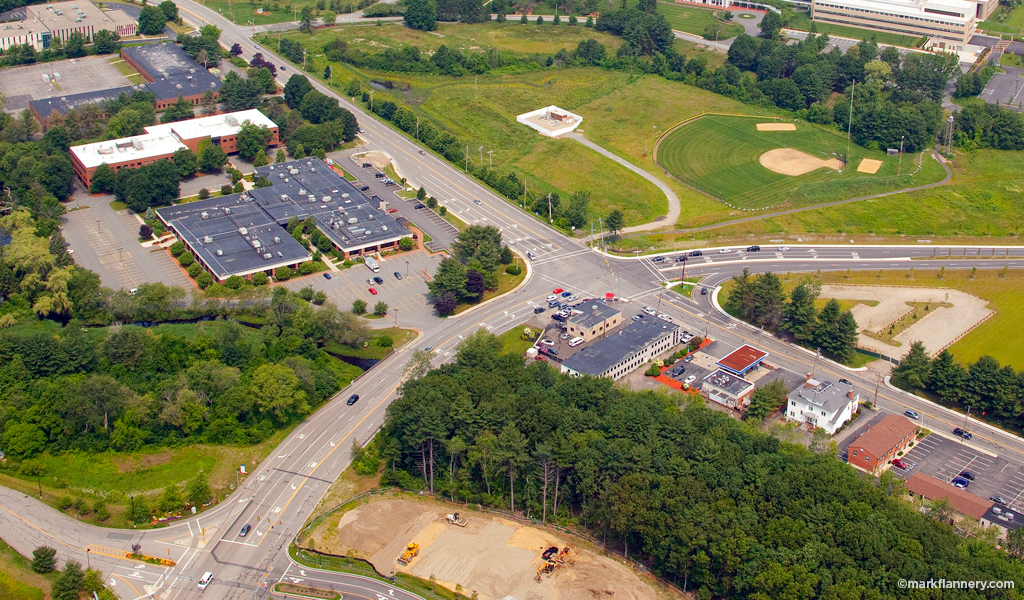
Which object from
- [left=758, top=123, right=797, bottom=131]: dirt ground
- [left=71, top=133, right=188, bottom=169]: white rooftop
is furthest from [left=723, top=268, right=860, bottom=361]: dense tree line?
[left=71, top=133, right=188, bottom=169]: white rooftop

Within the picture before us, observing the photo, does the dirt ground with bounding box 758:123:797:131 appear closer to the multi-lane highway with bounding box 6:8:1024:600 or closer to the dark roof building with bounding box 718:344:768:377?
the multi-lane highway with bounding box 6:8:1024:600

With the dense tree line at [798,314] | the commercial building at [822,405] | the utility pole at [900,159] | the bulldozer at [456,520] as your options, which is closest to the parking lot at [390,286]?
the bulldozer at [456,520]

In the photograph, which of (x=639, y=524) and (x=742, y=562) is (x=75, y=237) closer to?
(x=639, y=524)

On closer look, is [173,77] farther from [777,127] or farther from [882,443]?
[882,443]

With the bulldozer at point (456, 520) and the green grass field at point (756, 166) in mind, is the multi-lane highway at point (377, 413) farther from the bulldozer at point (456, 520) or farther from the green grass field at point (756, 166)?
the green grass field at point (756, 166)

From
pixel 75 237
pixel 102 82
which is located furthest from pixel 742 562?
pixel 102 82

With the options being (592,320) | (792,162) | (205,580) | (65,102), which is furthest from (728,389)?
(65,102)
